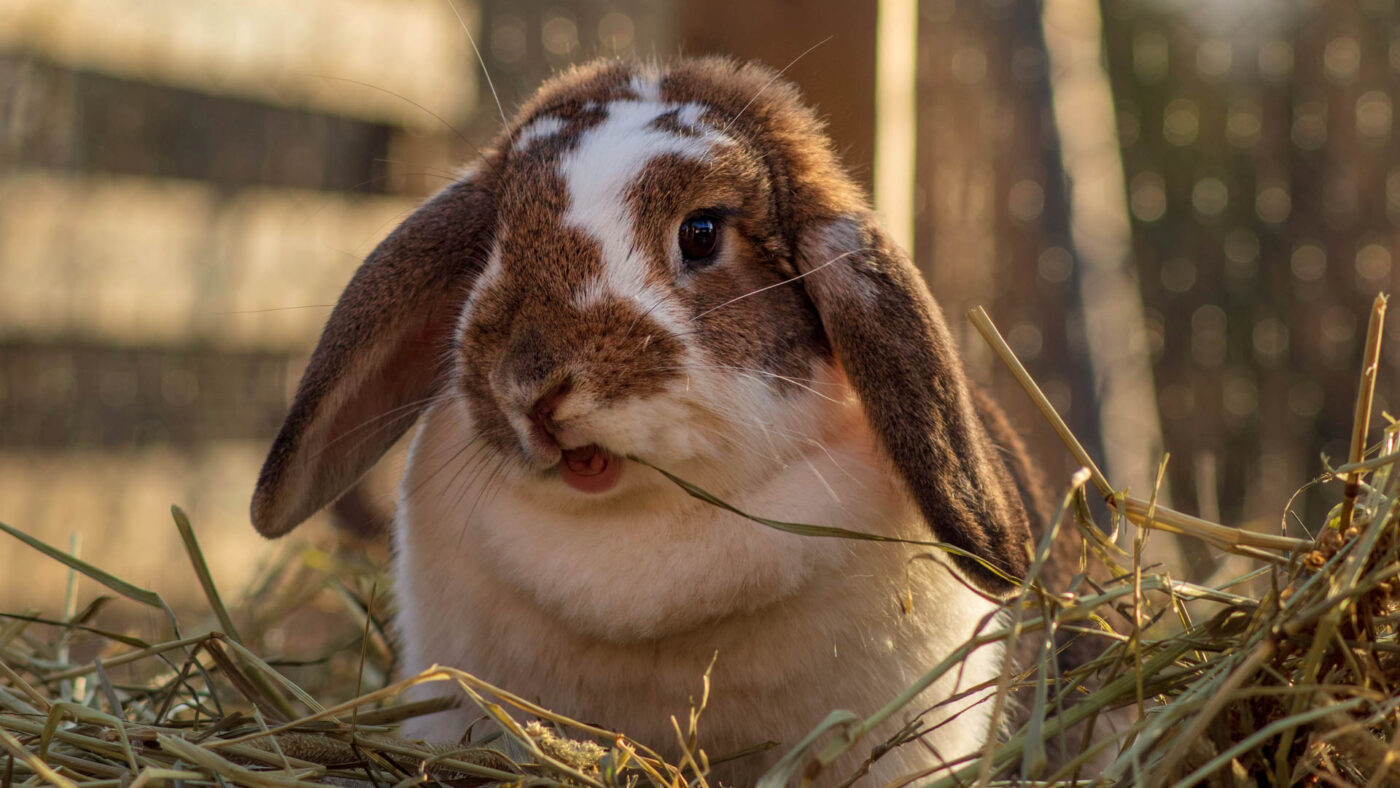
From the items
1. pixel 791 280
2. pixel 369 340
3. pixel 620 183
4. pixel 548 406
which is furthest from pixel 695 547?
pixel 369 340

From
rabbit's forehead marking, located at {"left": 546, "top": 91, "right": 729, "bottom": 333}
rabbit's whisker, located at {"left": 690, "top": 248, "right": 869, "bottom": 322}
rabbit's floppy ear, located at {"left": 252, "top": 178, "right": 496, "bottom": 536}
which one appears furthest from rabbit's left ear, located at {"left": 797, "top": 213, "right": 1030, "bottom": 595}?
rabbit's floppy ear, located at {"left": 252, "top": 178, "right": 496, "bottom": 536}

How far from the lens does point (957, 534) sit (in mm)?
1680

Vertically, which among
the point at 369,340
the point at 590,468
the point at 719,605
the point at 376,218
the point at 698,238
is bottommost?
the point at 719,605

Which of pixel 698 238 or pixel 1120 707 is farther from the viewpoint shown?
pixel 698 238

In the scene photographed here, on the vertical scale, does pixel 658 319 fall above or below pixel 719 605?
above

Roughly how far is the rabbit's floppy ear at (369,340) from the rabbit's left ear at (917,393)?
0.59 meters

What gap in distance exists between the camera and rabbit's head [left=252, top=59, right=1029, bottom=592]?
1688mm

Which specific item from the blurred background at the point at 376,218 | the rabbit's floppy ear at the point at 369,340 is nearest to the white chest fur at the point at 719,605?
the rabbit's floppy ear at the point at 369,340

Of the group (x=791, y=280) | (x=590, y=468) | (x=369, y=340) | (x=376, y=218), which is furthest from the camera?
(x=376, y=218)

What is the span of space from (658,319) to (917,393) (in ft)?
1.24

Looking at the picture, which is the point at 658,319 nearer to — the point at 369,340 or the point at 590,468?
the point at 590,468

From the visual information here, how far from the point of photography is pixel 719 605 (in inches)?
69.9

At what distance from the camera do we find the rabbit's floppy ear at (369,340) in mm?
1992

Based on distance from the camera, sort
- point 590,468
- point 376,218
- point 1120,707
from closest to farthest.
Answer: point 1120,707 → point 590,468 → point 376,218
